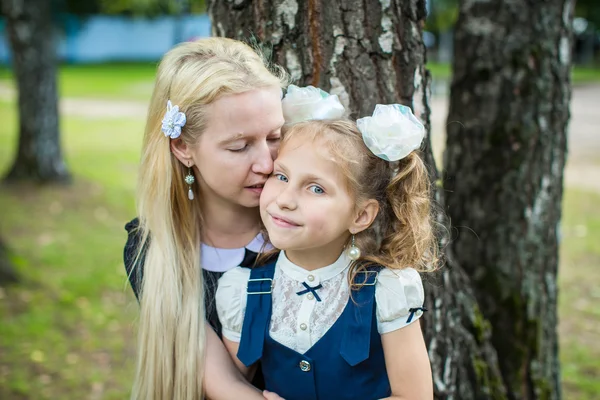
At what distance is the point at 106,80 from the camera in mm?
24703

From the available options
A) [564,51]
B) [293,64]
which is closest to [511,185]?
[564,51]

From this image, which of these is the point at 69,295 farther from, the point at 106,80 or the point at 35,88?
the point at 106,80

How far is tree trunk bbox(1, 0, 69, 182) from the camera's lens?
8.09 m

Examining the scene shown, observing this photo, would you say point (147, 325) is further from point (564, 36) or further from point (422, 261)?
point (564, 36)

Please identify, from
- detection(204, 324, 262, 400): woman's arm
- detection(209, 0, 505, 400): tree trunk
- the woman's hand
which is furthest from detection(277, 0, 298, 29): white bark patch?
the woman's hand

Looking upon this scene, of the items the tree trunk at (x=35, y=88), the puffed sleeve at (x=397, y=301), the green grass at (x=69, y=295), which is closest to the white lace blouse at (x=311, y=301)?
the puffed sleeve at (x=397, y=301)

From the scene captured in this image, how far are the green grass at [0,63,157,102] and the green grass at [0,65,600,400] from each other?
932 centimetres

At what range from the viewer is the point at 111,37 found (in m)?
37.6

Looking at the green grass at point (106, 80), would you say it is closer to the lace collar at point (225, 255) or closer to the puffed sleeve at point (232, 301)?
the lace collar at point (225, 255)

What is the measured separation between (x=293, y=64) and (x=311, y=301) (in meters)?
0.85

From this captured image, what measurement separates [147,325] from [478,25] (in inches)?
85.0

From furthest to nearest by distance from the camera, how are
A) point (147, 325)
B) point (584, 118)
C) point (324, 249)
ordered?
point (584, 118) < point (147, 325) < point (324, 249)

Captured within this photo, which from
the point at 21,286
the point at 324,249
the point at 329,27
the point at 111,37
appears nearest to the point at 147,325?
the point at 324,249

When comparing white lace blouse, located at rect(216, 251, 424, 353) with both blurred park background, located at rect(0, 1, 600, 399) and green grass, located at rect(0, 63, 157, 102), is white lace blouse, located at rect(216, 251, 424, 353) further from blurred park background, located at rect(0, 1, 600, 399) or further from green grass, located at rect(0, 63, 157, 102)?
green grass, located at rect(0, 63, 157, 102)
